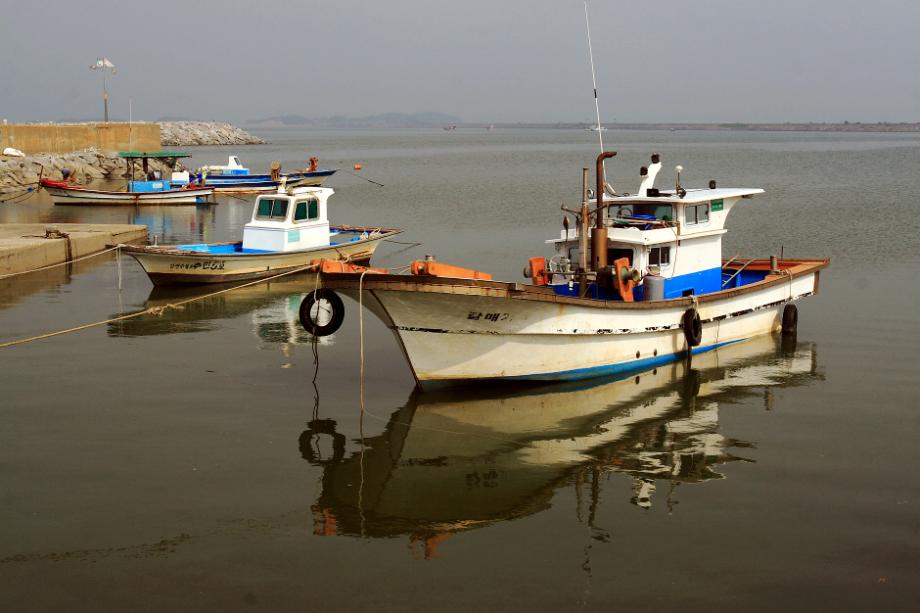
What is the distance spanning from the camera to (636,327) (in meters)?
16.4

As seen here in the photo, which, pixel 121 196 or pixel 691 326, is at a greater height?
pixel 121 196

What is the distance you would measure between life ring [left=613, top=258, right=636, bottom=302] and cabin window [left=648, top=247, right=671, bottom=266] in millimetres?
1065

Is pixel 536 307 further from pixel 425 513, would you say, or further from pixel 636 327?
pixel 425 513

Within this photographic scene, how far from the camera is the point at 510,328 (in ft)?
49.2

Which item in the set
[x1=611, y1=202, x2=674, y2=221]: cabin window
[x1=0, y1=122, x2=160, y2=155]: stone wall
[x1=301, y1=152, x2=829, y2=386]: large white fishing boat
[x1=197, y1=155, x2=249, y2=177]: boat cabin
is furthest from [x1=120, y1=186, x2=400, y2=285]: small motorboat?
[x1=0, y1=122, x2=160, y2=155]: stone wall

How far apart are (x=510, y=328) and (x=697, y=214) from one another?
516 cm

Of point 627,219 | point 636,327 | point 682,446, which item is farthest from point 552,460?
point 627,219

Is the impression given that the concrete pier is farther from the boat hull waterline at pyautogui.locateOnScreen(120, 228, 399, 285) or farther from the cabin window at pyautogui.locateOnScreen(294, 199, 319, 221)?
the cabin window at pyautogui.locateOnScreen(294, 199, 319, 221)

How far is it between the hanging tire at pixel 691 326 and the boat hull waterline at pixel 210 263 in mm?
9757

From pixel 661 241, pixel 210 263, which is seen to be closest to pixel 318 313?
pixel 661 241

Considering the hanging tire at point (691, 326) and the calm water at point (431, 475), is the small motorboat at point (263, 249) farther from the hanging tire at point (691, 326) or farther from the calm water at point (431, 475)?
the hanging tire at point (691, 326)

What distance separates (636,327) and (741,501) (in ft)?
17.8

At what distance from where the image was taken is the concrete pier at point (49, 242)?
1033 inches

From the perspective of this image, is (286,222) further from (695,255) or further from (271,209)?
(695,255)
